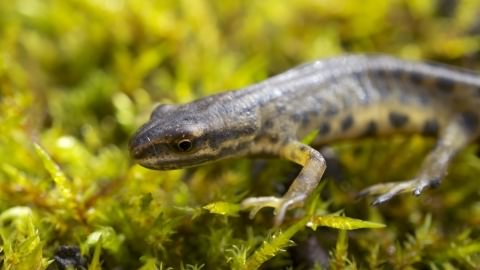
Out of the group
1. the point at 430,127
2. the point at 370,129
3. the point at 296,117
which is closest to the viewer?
the point at 296,117

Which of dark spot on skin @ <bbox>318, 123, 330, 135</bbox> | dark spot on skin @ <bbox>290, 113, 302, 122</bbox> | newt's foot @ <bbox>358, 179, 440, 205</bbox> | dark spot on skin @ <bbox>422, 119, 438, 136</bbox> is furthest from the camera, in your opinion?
dark spot on skin @ <bbox>422, 119, 438, 136</bbox>

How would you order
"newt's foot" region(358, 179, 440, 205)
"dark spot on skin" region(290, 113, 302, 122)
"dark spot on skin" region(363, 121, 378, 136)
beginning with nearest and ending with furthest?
"newt's foot" region(358, 179, 440, 205), "dark spot on skin" region(290, 113, 302, 122), "dark spot on skin" region(363, 121, 378, 136)

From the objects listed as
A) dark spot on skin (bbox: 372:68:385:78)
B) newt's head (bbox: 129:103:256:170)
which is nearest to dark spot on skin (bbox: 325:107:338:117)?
dark spot on skin (bbox: 372:68:385:78)

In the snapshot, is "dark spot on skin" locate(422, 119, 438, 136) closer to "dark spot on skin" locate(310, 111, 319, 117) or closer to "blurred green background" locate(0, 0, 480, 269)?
"blurred green background" locate(0, 0, 480, 269)

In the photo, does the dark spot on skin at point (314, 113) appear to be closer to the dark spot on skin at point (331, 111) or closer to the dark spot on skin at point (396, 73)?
the dark spot on skin at point (331, 111)

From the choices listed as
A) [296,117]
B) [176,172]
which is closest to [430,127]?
[296,117]

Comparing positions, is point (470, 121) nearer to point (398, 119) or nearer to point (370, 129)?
point (398, 119)
